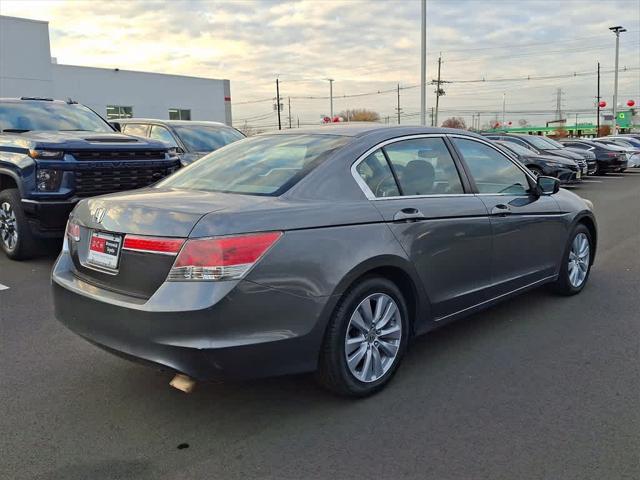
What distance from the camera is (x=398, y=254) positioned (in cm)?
355

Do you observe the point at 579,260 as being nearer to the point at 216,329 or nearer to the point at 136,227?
the point at 216,329

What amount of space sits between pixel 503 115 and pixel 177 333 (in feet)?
358

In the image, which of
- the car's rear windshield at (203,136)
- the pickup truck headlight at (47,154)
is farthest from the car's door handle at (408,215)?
the car's rear windshield at (203,136)

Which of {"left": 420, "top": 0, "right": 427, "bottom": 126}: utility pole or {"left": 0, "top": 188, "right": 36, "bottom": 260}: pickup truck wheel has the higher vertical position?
{"left": 420, "top": 0, "right": 427, "bottom": 126}: utility pole

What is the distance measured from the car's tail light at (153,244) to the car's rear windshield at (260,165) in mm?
650

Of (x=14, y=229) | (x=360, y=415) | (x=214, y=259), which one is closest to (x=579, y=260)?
(x=360, y=415)

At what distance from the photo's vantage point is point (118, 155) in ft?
22.8

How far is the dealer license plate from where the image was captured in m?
3.17

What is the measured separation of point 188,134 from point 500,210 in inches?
278

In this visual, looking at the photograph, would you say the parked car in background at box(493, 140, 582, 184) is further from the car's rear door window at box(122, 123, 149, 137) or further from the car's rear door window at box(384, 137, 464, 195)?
the car's rear door window at box(384, 137, 464, 195)

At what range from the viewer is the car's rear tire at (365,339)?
10.7 feet

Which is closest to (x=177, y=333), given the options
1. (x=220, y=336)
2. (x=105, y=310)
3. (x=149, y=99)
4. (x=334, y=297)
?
(x=220, y=336)

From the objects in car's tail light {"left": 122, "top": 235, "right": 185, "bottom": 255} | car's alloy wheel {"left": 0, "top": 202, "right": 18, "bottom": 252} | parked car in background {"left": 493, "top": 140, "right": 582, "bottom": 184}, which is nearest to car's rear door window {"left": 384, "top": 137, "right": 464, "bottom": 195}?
car's tail light {"left": 122, "top": 235, "right": 185, "bottom": 255}

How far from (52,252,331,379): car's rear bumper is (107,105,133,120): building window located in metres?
33.9
